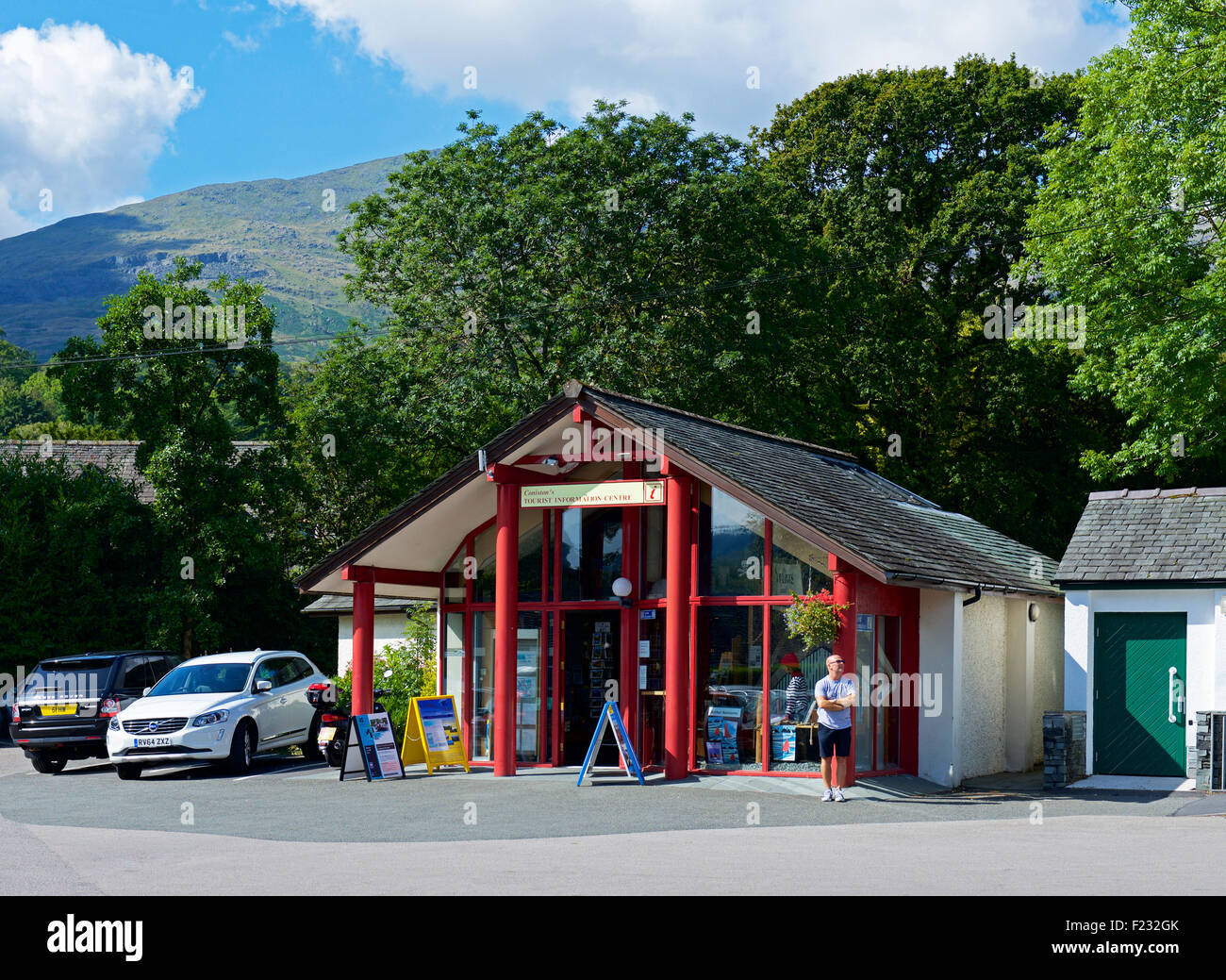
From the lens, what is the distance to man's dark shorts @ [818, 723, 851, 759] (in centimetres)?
1667

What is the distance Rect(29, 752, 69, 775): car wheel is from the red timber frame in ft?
17.8

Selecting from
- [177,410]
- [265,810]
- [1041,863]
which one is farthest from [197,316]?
[1041,863]

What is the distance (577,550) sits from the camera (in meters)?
21.0

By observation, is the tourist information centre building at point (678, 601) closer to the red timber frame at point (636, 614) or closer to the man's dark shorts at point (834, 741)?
the red timber frame at point (636, 614)

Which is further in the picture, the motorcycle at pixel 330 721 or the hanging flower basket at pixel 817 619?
the motorcycle at pixel 330 721

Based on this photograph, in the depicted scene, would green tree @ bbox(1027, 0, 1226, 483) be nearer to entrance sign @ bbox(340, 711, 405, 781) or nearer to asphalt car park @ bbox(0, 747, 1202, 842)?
asphalt car park @ bbox(0, 747, 1202, 842)

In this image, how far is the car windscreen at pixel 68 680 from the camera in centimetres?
2259

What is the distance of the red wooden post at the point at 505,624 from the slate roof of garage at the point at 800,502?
765 millimetres

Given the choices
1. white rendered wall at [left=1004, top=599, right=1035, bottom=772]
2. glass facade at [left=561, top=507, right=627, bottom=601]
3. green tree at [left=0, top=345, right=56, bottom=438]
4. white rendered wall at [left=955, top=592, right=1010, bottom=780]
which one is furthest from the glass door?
green tree at [left=0, top=345, right=56, bottom=438]

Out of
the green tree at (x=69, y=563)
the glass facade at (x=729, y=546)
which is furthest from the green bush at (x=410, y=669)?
the green tree at (x=69, y=563)

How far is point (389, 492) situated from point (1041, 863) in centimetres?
3063

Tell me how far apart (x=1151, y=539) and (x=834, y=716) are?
6.71 meters

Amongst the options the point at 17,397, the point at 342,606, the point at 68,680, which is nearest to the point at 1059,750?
the point at 68,680

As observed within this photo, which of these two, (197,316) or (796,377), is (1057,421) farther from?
(197,316)
